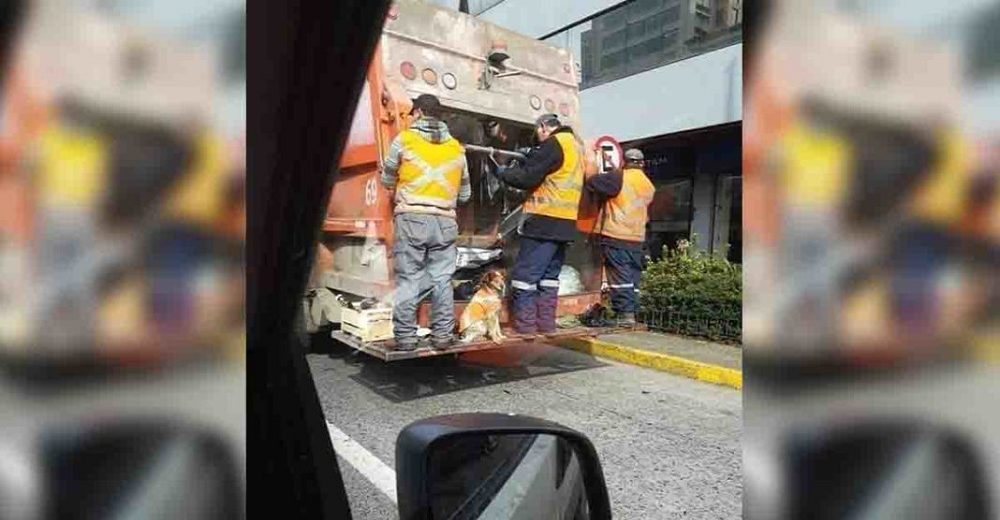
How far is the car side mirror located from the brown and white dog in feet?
12.1

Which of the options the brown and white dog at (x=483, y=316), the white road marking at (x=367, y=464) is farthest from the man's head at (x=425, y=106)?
the white road marking at (x=367, y=464)

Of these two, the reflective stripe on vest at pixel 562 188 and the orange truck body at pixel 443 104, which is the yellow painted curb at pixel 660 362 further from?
the reflective stripe on vest at pixel 562 188

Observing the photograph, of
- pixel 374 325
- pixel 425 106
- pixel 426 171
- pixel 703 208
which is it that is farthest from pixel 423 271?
pixel 703 208

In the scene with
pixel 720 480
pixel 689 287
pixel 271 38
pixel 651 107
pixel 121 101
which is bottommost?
pixel 720 480

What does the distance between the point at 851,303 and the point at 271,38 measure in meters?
0.98

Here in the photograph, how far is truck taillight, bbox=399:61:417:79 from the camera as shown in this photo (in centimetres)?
568

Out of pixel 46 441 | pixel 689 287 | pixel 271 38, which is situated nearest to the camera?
pixel 46 441

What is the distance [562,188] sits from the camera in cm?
550

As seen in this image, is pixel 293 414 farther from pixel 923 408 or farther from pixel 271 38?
pixel 923 408

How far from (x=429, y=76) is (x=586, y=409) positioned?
3.14 metres

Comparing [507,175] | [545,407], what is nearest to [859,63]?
[545,407]

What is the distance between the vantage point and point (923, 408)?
390 millimetres

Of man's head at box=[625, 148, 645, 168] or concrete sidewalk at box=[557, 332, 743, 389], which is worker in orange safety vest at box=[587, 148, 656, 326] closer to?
man's head at box=[625, 148, 645, 168]

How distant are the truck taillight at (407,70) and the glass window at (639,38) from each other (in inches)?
176
